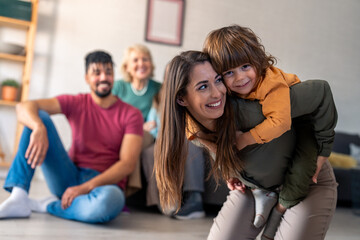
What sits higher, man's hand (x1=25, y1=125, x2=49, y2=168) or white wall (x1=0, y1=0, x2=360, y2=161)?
white wall (x1=0, y1=0, x2=360, y2=161)

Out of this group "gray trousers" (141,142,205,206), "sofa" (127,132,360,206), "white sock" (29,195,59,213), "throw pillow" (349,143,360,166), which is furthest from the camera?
"throw pillow" (349,143,360,166)

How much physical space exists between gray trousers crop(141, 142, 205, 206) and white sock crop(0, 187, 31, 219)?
0.80 meters

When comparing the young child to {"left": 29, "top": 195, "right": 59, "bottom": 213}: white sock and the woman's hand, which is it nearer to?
{"left": 29, "top": 195, "right": 59, "bottom": 213}: white sock

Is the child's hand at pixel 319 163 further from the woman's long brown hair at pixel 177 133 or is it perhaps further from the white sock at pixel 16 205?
the white sock at pixel 16 205

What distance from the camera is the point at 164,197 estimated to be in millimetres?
1537

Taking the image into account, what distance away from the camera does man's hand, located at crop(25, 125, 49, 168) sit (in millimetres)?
2211

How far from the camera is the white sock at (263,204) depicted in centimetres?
154

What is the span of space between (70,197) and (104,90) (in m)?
0.68

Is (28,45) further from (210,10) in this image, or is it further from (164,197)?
(164,197)

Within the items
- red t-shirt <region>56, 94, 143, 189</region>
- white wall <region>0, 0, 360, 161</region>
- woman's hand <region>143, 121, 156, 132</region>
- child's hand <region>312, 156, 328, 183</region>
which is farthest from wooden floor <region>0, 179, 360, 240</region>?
white wall <region>0, 0, 360, 161</region>

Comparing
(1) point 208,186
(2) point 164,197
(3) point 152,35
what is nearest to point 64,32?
(3) point 152,35

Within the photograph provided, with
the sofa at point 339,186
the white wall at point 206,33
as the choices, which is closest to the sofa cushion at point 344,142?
the sofa at point 339,186

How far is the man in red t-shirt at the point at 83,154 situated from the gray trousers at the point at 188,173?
0.21 m

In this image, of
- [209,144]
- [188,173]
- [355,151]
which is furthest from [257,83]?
[355,151]
